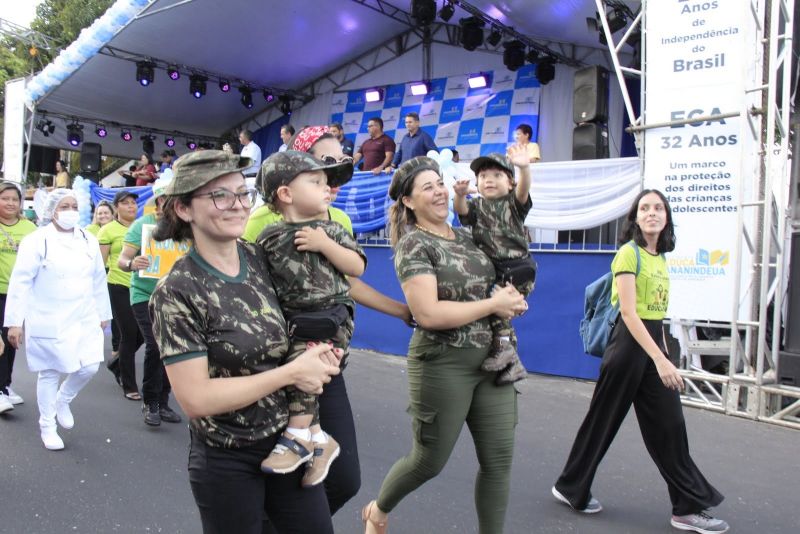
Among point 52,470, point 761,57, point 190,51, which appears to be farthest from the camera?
point 190,51

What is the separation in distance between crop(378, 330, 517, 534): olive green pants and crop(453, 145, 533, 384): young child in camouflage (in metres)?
0.08

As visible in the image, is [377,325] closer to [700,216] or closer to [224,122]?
[700,216]

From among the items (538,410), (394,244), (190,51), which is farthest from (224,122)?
(394,244)

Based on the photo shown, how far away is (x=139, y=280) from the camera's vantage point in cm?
516

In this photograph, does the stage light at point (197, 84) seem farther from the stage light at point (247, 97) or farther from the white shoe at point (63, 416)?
the white shoe at point (63, 416)

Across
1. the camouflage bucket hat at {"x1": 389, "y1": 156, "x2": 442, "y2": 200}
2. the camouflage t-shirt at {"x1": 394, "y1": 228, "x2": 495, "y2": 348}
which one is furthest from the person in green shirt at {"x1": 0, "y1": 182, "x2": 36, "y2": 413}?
the camouflage t-shirt at {"x1": 394, "y1": 228, "x2": 495, "y2": 348}

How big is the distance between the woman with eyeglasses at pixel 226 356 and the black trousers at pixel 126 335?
4342 mm

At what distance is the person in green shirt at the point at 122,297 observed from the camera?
5.86 meters

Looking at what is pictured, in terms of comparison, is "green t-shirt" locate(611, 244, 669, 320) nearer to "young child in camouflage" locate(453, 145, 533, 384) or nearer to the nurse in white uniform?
"young child in camouflage" locate(453, 145, 533, 384)

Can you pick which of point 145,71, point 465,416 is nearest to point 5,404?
point 465,416

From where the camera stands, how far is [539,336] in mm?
7102

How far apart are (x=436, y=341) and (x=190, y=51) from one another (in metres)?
13.5

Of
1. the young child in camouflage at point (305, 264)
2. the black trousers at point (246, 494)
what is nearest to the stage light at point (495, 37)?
the young child in camouflage at point (305, 264)

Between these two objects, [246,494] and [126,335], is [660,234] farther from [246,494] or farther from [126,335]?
[126,335]
